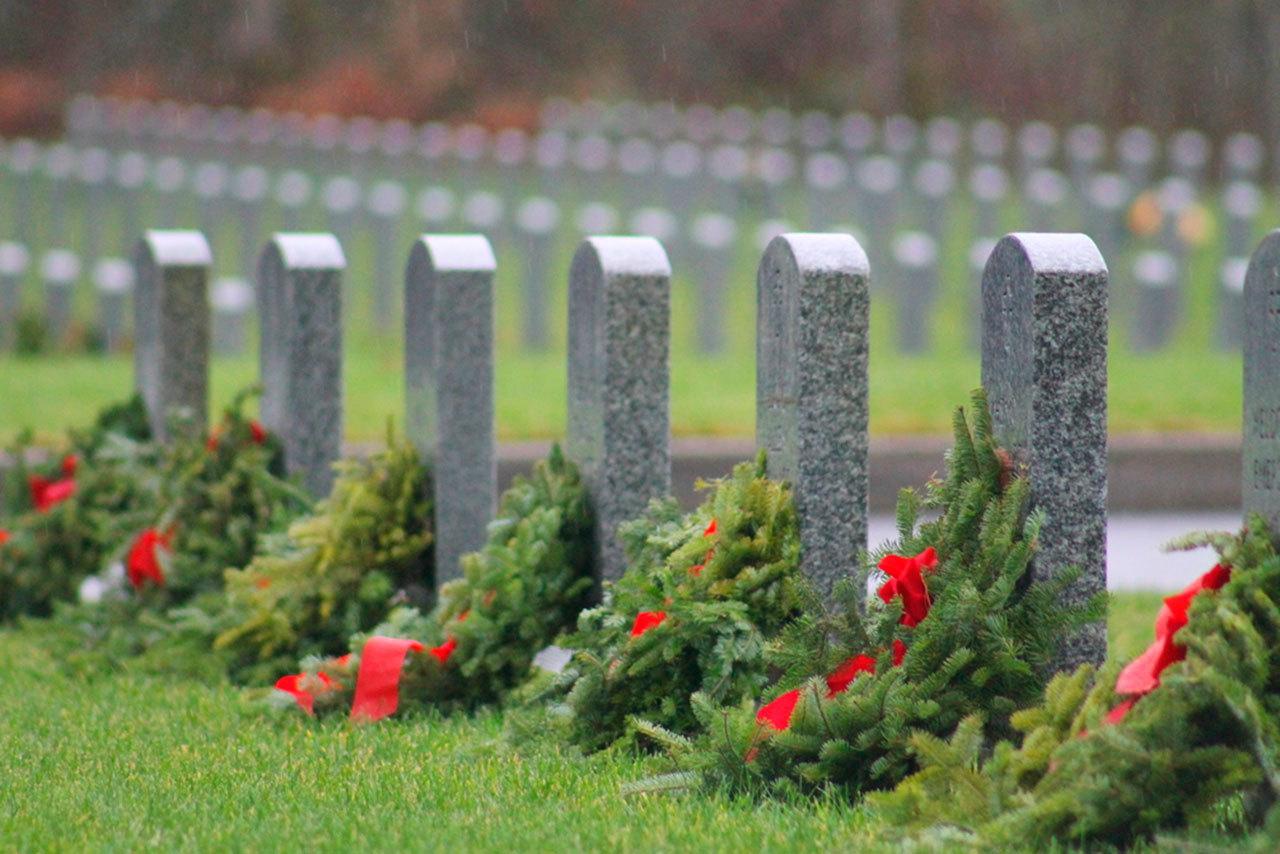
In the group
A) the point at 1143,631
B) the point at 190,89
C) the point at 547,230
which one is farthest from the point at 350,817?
the point at 190,89

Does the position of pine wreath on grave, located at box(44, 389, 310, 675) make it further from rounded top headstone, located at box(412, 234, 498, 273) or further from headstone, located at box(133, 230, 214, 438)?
rounded top headstone, located at box(412, 234, 498, 273)

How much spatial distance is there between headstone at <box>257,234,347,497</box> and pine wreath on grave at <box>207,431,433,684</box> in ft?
1.96

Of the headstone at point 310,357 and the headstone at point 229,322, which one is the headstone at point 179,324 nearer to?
the headstone at point 310,357

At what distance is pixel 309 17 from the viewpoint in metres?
29.1

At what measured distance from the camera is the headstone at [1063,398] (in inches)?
155

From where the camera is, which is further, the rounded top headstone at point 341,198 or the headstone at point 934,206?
the headstone at point 934,206

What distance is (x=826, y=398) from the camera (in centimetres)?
447

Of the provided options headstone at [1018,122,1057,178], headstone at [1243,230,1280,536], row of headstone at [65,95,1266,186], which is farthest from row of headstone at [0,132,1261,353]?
headstone at [1243,230,1280,536]

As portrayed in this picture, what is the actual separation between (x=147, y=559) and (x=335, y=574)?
39.0 inches

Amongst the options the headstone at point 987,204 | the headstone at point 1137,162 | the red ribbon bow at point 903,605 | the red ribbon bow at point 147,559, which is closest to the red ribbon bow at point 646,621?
the red ribbon bow at point 903,605

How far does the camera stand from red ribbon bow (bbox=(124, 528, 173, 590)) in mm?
6301

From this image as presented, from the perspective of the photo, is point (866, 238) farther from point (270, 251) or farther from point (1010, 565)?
point (1010, 565)

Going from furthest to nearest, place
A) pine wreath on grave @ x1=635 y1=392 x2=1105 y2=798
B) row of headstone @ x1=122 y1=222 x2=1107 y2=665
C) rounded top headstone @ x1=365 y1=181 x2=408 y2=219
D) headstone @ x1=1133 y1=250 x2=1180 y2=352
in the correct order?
rounded top headstone @ x1=365 y1=181 x2=408 y2=219 → headstone @ x1=1133 y1=250 x2=1180 y2=352 → row of headstone @ x1=122 y1=222 x2=1107 y2=665 → pine wreath on grave @ x1=635 y1=392 x2=1105 y2=798

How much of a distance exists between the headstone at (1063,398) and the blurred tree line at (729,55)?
78.3 feet
